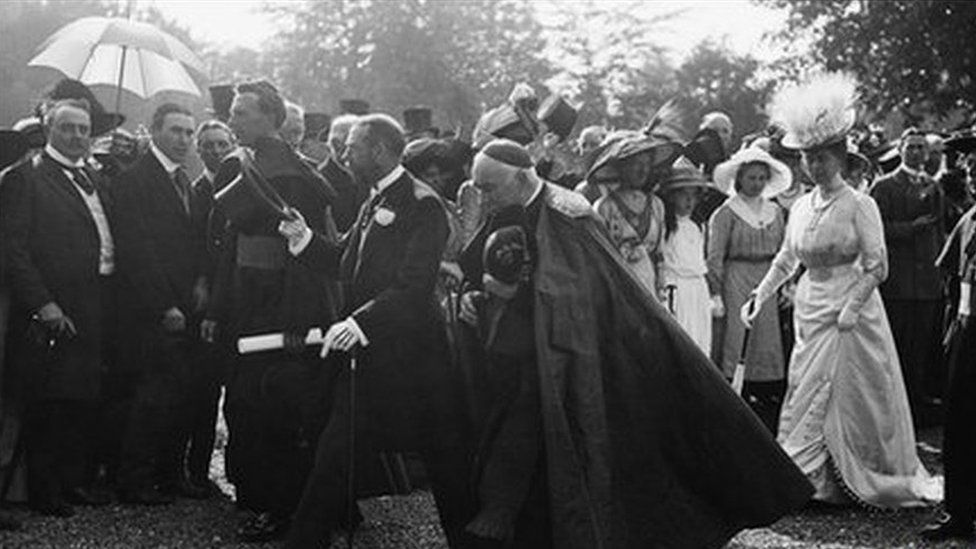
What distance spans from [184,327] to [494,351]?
Result: 2966 millimetres

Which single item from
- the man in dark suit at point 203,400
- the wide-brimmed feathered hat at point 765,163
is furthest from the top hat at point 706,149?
the man in dark suit at point 203,400

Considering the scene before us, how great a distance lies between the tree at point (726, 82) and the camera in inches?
1592

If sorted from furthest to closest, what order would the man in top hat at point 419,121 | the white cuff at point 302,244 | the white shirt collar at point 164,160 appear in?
the man in top hat at point 419,121 → the white shirt collar at point 164,160 → the white cuff at point 302,244

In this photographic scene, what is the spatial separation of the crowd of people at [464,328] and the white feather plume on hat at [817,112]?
17 mm

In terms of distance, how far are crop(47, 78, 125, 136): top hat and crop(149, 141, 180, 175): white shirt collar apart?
1.39 ft

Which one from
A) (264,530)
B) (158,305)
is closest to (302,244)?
(264,530)

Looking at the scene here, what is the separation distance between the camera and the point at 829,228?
8.30 metres

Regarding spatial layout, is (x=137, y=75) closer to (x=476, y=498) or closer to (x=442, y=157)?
(x=442, y=157)

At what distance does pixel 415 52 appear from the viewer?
1470 inches

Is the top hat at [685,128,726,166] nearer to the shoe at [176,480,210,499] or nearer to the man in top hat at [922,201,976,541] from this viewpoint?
the man in top hat at [922,201,976,541]

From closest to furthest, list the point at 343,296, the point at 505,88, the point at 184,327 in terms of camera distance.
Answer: the point at 343,296 → the point at 184,327 → the point at 505,88

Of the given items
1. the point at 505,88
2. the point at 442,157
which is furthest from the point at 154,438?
the point at 505,88

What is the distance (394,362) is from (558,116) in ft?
11.4

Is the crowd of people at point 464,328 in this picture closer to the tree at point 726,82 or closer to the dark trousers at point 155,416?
the dark trousers at point 155,416
